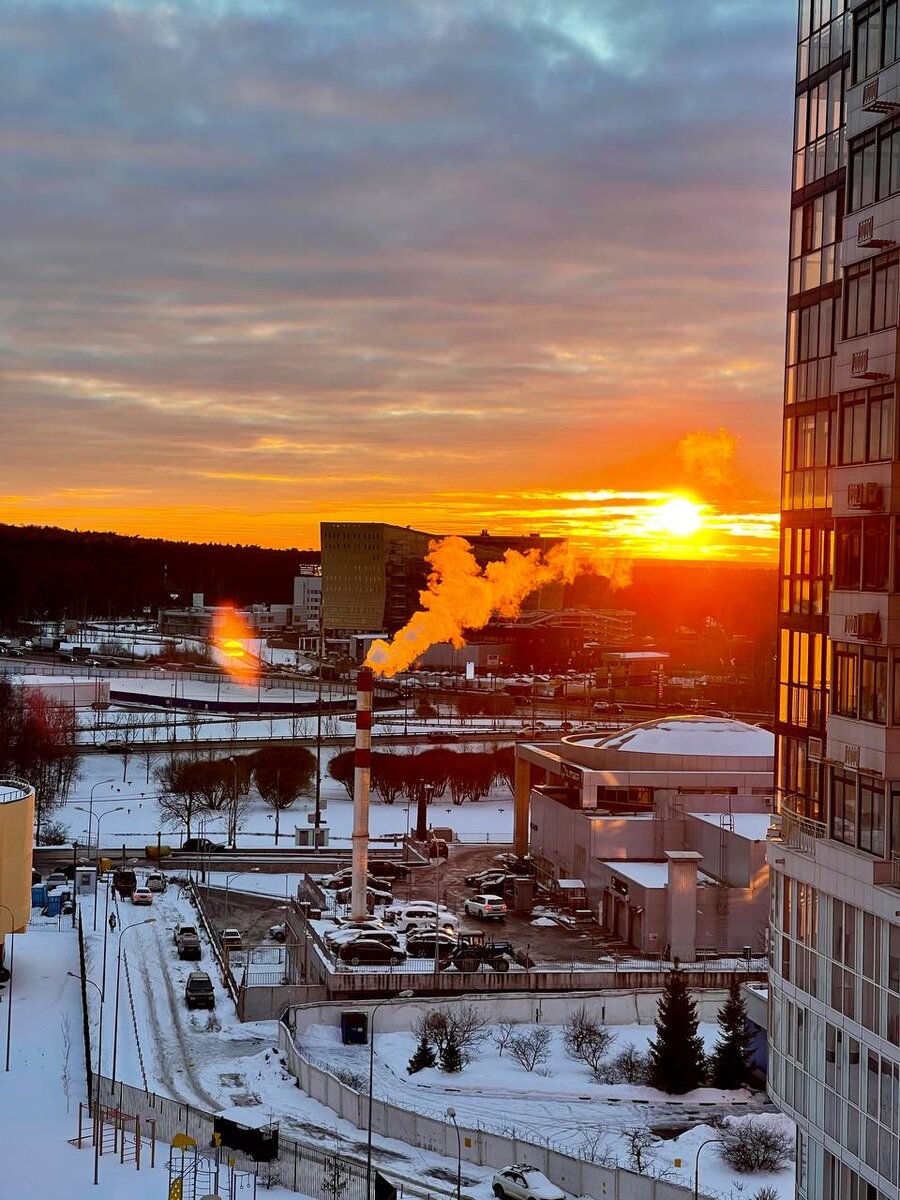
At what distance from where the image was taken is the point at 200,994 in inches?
1473

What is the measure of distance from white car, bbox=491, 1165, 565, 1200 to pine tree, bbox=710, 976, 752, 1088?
801 centimetres

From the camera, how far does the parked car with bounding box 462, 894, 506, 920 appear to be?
152 feet

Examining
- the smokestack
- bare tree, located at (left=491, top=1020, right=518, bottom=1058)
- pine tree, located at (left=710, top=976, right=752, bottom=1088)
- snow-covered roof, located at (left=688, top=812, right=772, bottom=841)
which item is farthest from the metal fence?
snow-covered roof, located at (left=688, top=812, right=772, bottom=841)

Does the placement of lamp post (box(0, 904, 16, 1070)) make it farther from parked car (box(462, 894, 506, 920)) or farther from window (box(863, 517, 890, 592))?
window (box(863, 517, 890, 592))

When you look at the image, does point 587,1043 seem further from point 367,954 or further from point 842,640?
point 842,640

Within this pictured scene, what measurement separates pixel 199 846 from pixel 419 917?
59.0 feet

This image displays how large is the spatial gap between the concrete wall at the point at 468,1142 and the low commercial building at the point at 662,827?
14.5m

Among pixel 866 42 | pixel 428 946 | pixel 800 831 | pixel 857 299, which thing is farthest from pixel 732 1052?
pixel 866 42

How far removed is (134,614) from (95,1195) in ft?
589

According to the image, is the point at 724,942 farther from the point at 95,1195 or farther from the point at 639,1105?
the point at 95,1195

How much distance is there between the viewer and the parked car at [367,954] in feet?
131

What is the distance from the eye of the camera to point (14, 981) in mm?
Answer: 38000

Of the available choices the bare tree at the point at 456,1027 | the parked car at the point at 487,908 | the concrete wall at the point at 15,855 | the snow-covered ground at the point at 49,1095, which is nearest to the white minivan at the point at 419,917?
the parked car at the point at 487,908

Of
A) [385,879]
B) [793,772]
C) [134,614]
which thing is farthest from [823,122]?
[134,614]
